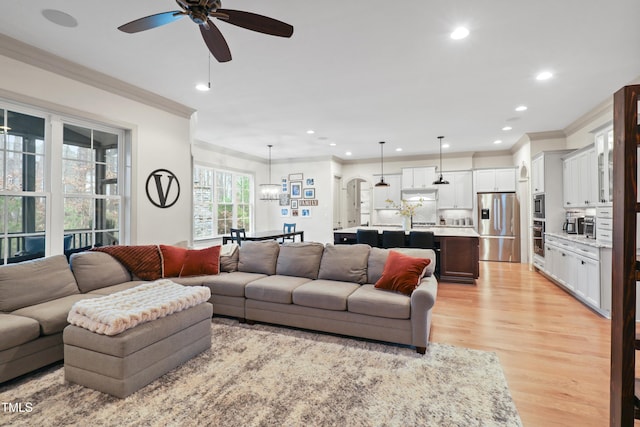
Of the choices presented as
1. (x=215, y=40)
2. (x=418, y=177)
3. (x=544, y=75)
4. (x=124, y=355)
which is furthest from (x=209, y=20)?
(x=418, y=177)

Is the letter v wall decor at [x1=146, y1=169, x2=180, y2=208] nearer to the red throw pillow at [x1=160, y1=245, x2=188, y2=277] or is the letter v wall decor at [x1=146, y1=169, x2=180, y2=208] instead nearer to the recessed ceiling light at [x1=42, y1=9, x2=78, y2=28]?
the red throw pillow at [x1=160, y1=245, x2=188, y2=277]

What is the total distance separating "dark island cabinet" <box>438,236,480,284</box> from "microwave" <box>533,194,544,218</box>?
64.1 inches

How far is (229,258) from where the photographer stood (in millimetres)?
4234

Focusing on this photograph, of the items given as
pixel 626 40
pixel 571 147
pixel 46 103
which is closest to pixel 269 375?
pixel 46 103

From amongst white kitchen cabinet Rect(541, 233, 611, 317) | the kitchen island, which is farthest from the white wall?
white kitchen cabinet Rect(541, 233, 611, 317)

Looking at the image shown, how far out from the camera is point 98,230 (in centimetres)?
403

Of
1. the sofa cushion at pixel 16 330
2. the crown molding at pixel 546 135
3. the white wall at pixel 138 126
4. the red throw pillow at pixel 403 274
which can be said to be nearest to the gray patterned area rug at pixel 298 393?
the sofa cushion at pixel 16 330

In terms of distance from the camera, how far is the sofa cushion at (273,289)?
3.39 m

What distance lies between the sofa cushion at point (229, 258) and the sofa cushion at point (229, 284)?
286 mm

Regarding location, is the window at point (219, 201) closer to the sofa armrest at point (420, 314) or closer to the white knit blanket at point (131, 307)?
the white knit blanket at point (131, 307)

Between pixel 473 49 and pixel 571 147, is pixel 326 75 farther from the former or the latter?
pixel 571 147

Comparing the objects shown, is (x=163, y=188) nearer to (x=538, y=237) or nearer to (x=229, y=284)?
(x=229, y=284)

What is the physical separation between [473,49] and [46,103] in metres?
4.41

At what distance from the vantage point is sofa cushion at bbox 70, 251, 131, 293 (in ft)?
10.6
